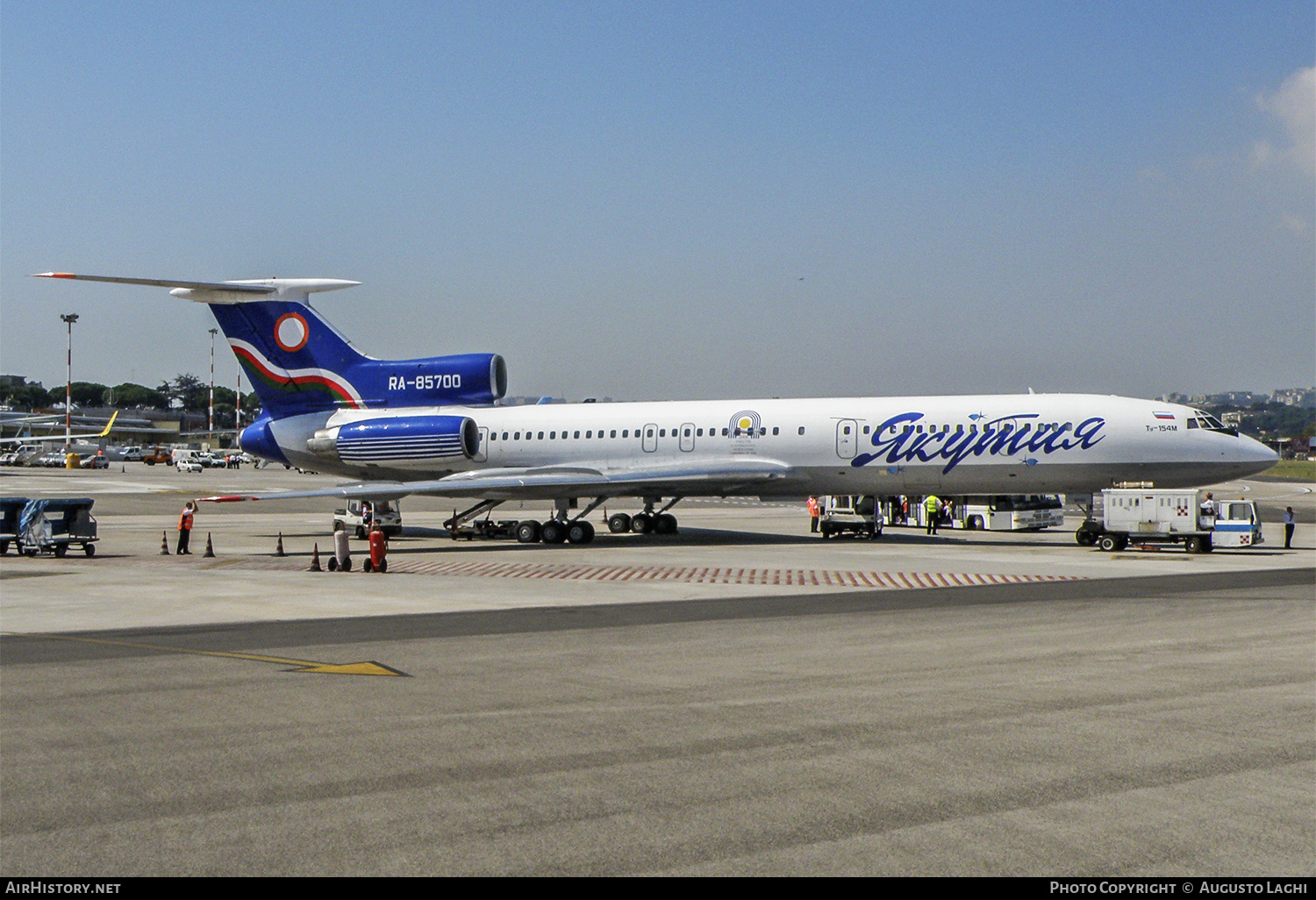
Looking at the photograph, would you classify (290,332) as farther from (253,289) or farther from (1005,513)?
(1005,513)

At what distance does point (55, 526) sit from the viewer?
32.6m

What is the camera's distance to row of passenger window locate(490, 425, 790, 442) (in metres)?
38.4

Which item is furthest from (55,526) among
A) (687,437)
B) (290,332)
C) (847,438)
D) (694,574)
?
(847,438)

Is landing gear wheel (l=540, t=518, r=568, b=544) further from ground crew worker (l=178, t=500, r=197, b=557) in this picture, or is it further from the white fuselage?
ground crew worker (l=178, t=500, r=197, b=557)

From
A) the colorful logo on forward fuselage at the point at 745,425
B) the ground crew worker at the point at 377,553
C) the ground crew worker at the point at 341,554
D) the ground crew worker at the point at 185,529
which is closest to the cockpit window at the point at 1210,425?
the colorful logo on forward fuselage at the point at 745,425

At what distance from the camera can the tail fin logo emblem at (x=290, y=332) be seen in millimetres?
41062

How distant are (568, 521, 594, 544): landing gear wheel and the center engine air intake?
4855 millimetres

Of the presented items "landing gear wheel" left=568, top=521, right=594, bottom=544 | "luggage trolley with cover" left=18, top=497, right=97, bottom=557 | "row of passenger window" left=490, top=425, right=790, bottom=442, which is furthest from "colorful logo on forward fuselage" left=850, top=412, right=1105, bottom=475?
"luggage trolley with cover" left=18, top=497, right=97, bottom=557

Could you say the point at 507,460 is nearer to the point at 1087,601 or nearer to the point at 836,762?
the point at 1087,601

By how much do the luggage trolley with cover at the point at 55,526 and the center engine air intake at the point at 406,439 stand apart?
939cm

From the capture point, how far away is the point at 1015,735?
1022cm

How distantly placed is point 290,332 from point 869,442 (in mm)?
20386

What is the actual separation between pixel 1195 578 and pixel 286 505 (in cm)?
5774

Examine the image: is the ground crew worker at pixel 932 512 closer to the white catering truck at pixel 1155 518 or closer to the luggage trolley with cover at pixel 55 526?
the white catering truck at pixel 1155 518
